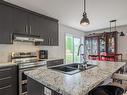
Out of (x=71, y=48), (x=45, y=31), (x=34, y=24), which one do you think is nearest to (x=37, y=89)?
(x=34, y=24)

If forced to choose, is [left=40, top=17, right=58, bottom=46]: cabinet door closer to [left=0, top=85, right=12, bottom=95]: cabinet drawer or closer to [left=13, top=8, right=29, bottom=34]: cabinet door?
[left=13, top=8, right=29, bottom=34]: cabinet door

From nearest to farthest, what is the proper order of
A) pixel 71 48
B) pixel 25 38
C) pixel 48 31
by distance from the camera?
pixel 25 38 → pixel 48 31 → pixel 71 48

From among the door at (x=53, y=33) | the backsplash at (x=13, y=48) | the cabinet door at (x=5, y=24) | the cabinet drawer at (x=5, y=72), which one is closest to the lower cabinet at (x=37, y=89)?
the cabinet drawer at (x=5, y=72)

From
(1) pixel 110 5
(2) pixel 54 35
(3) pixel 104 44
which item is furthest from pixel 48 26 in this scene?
(3) pixel 104 44

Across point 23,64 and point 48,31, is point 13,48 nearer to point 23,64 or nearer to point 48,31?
point 23,64

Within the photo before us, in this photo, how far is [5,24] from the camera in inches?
104

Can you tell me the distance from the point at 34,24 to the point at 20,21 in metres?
0.48

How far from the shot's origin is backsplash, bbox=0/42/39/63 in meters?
2.96

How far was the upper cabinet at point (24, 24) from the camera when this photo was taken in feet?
8.64

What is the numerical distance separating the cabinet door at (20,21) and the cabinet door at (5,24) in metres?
0.13

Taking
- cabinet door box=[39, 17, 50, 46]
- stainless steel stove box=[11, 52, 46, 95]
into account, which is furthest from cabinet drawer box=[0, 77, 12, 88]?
cabinet door box=[39, 17, 50, 46]

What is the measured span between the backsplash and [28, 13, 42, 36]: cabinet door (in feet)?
1.68

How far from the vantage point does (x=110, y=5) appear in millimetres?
3029

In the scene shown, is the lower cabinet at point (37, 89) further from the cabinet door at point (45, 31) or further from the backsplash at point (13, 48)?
the cabinet door at point (45, 31)
